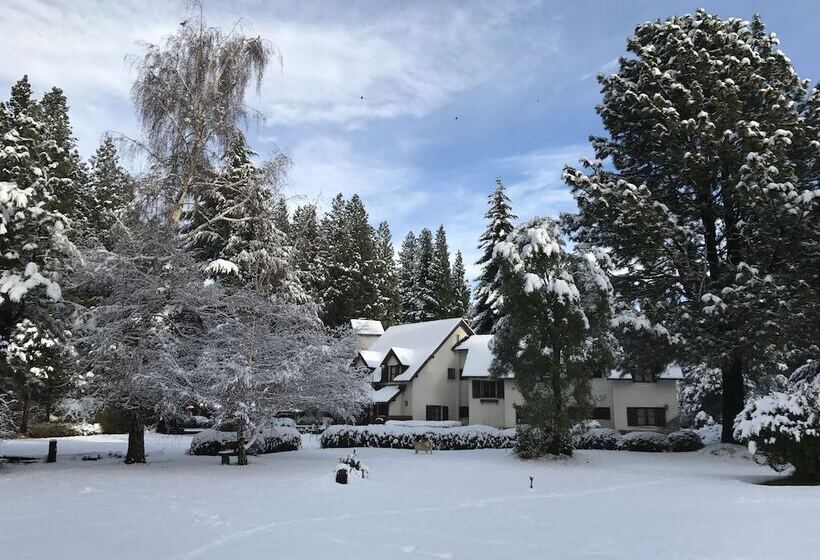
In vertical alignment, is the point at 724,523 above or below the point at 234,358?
below

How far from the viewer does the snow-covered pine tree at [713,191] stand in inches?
913

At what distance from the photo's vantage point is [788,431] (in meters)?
15.7

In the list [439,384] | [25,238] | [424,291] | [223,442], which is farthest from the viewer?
[424,291]

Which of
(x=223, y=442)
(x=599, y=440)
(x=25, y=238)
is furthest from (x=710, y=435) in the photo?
(x=25, y=238)

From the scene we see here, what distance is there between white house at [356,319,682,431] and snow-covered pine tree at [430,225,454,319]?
1869 cm

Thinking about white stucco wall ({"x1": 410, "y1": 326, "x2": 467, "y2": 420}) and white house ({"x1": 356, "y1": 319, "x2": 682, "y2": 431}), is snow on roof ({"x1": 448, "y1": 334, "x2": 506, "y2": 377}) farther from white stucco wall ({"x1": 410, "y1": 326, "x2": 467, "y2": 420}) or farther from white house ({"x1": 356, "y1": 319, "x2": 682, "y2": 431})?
white stucco wall ({"x1": 410, "y1": 326, "x2": 467, "y2": 420})

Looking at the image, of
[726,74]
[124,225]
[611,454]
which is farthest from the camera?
[611,454]

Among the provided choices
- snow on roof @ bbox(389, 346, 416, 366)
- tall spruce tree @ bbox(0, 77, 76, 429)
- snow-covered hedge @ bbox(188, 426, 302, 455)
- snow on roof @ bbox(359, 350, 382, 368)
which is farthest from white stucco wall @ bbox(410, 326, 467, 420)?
tall spruce tree @ bbox(0, 77, 76, 429)

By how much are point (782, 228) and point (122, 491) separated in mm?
24499

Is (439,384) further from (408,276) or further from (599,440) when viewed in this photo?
(408,276)

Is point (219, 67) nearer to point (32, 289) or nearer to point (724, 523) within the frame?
point (32, 289)

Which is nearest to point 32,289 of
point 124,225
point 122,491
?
point 124,225

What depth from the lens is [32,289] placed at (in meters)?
18.9

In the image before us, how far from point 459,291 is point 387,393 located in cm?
3288
